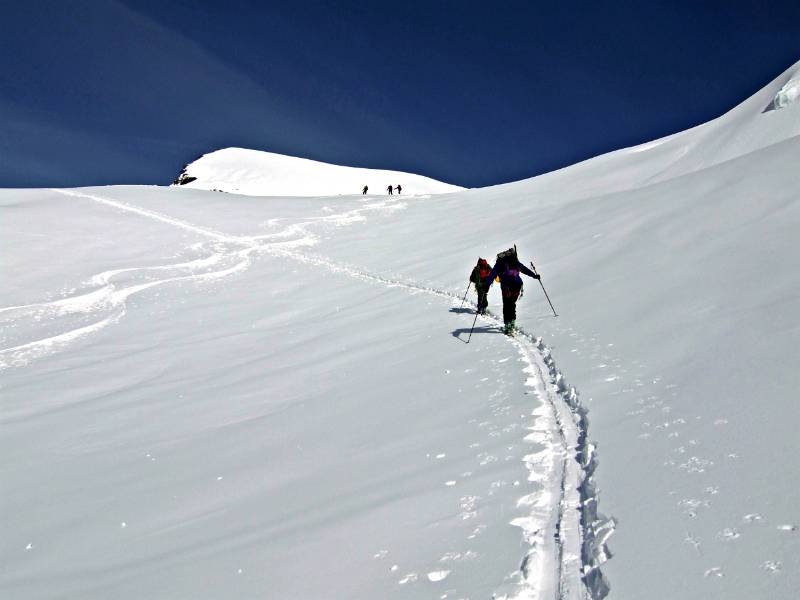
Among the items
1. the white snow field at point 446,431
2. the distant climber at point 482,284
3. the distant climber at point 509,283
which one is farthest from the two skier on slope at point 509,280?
the distant climber at point 482,284

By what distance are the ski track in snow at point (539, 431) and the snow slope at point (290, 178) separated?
196 feet

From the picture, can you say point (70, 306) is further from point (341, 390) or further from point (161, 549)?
point (161, 549)

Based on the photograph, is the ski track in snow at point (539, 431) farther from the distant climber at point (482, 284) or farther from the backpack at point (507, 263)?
the backpack at point (507, 263)

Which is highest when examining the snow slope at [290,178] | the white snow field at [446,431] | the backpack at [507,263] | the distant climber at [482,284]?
the snow slope at [290,178]

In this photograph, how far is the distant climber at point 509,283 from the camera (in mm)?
10062

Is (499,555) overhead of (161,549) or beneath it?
overhead

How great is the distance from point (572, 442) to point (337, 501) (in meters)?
1.99

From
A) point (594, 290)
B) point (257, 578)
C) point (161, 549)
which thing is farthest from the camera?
point (594, 290)

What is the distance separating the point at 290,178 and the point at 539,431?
80.6 meters

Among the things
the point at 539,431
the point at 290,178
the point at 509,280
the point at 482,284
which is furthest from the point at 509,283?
the point at 290,178

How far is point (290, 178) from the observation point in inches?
3228

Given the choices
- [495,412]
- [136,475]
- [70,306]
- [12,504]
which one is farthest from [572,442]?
[70,306]

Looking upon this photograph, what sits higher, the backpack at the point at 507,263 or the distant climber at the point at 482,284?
the backpack at the point at 507,263

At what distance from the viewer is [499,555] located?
134 inches
